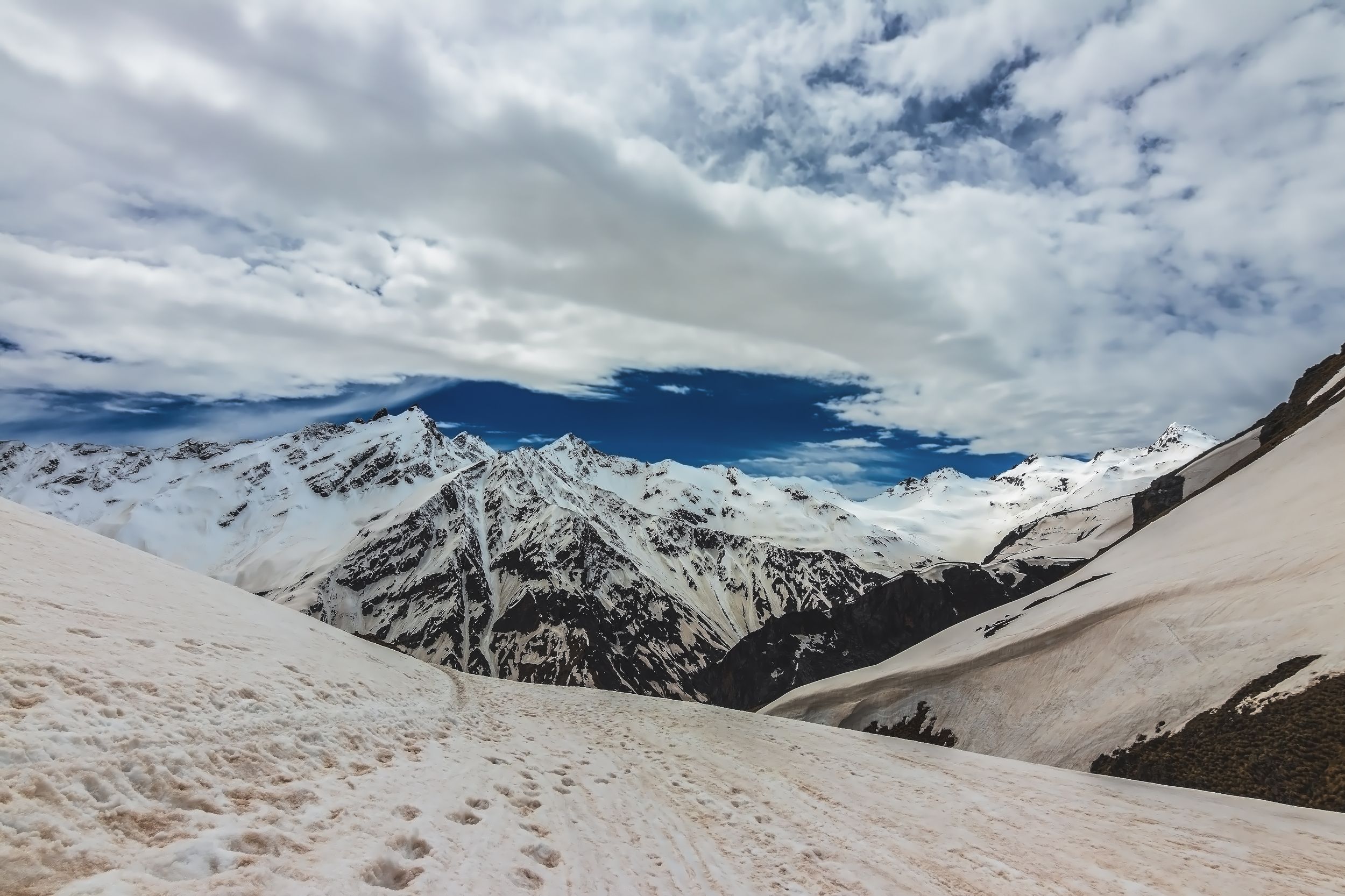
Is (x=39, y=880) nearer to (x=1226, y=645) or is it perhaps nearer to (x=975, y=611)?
(x=1226, y=645)

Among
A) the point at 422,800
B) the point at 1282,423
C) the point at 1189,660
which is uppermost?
the point at 1282,423

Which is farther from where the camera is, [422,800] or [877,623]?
[877,623]

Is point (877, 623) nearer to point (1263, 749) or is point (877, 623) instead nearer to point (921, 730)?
point (921, 730)

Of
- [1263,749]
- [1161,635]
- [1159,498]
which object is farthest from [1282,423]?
[1263,749]

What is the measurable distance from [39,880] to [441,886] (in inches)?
138

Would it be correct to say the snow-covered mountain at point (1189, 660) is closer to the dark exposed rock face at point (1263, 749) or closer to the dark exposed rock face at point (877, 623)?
the dark exposed rock face at point (1263, 749)

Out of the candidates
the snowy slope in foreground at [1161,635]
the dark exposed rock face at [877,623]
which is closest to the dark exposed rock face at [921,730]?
the snowy slope in foreground at [1161,635]

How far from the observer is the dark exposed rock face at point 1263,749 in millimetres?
17750

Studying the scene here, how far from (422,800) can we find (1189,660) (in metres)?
32.6

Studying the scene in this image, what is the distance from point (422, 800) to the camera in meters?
9.38

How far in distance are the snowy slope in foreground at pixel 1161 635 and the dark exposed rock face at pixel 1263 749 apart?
945 mm

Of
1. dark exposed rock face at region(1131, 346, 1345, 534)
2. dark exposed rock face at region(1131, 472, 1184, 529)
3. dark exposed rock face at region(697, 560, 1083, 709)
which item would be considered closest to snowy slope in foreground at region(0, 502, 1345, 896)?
dark exposed rock face at region(1131, 346, 1345, 534)

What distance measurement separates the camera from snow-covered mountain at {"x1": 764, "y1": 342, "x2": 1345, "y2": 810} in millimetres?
20625

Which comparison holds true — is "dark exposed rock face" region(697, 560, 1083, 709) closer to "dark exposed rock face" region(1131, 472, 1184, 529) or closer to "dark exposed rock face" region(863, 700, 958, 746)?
"dark exposed rock face" region(1131, 472, 1184, 529)
